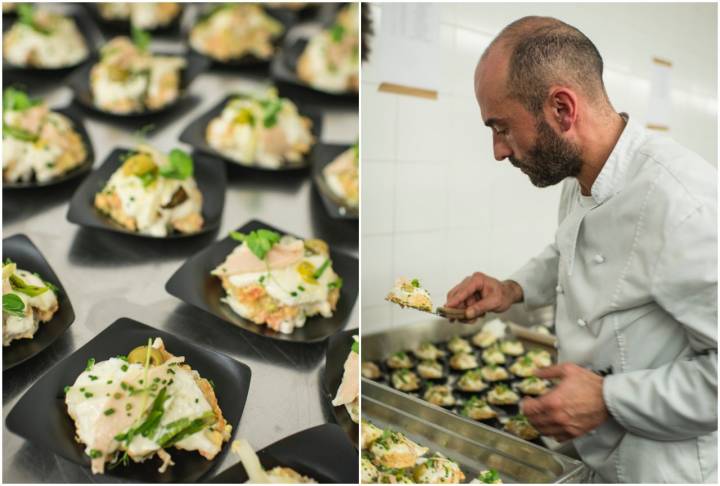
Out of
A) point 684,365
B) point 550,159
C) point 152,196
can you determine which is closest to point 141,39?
point 152,196

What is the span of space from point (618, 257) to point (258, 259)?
993 millimetres

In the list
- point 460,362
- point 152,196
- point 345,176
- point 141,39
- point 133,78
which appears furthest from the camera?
point 141,39

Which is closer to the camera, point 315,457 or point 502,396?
point 315,457

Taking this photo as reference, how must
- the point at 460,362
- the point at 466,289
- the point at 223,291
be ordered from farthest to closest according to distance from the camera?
the point at 460,362 < the point at 223,291 < the point at 466,289

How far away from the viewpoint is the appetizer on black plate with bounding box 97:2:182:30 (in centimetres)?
299

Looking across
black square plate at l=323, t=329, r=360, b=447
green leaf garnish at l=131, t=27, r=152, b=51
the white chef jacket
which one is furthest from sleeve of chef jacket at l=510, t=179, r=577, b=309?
green leaf garnish at l=131, t=27, r=152, b=51

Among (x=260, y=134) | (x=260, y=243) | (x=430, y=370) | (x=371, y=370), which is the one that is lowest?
(x=430, y=370)

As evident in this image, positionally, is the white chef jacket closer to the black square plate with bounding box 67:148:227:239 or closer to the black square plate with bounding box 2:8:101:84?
the black square plate with bounding box 67:148:227:239

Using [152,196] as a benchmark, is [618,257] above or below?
above

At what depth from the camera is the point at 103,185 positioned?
2096mm

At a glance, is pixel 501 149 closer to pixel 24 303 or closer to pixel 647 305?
pixel 647 305

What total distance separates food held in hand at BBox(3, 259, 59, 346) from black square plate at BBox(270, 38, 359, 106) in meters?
1.57

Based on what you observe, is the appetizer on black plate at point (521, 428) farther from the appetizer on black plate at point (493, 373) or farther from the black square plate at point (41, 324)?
the black square plate at point (41, 324)

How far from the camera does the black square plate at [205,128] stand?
2.38m
